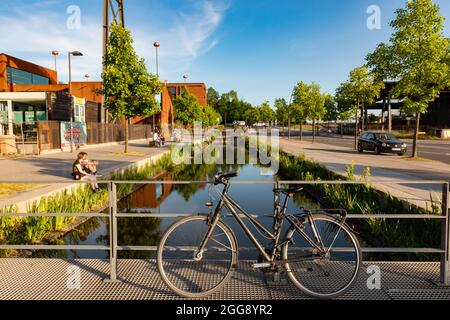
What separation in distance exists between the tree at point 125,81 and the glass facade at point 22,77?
3529 cm

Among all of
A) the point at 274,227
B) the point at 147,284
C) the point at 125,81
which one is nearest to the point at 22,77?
the point at 125,81

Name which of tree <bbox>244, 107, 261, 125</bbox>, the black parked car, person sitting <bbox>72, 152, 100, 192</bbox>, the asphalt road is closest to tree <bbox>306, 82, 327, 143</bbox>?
the asphalt road

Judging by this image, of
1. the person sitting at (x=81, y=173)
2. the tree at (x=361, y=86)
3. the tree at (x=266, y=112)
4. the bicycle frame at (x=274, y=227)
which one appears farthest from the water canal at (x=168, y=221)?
the tree at (x=266, y=112)

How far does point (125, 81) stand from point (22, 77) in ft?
133

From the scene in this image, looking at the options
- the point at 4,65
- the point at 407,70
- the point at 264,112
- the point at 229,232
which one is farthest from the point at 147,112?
the point at 264,112

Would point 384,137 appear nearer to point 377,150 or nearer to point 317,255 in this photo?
point 377,150

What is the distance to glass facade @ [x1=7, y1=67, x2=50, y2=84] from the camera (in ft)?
152

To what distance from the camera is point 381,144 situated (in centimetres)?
2255

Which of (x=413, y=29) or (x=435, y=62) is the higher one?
(x=413, y=29)

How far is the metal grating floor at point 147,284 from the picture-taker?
3.44 m

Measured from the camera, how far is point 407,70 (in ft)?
58.6

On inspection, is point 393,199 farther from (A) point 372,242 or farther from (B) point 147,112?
(B) point 147,112

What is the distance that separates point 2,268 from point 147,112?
54.6 ft

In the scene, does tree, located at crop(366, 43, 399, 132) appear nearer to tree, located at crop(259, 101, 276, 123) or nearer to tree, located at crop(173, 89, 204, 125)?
tree, located at crop(173, 89, 204, 125)
